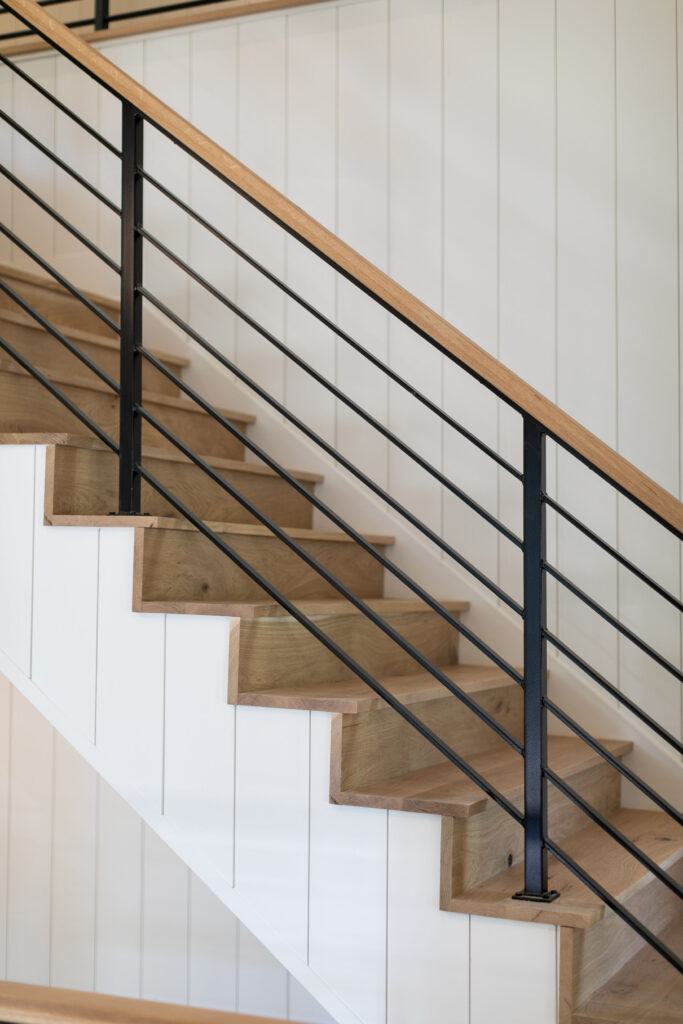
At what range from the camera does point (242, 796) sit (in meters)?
1.81

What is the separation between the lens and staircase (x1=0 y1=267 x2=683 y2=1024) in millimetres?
1690

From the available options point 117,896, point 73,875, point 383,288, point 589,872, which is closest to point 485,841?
point 589,872

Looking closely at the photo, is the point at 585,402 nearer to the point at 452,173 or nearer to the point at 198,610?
the point at 452,173

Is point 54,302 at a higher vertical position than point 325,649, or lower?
higher

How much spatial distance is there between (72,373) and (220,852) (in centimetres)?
151

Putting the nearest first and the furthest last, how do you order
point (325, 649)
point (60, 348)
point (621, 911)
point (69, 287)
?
point (621, 911), point (69, 287), point (325, 649), point (60, 348)

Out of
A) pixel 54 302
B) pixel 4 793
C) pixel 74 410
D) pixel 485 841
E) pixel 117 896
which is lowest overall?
pixel 117 896

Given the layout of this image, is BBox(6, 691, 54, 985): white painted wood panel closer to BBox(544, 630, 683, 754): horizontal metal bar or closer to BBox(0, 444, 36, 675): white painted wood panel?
BBox(0, 444, 36, 675): white painted wood panel

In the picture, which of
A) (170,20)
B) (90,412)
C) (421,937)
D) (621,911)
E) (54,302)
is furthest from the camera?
(170,20)

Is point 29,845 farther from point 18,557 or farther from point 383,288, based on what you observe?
point 383,288

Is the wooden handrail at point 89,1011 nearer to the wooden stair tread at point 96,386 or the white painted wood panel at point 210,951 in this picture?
the wooden stair tread at point 96,386

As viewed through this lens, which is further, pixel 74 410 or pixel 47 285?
pixel 47 285

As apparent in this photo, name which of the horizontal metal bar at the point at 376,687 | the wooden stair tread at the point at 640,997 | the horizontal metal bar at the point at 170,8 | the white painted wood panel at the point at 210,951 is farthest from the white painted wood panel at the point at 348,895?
the horizontal metal bar at the point at 170,8

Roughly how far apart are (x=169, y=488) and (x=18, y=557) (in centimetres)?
49
